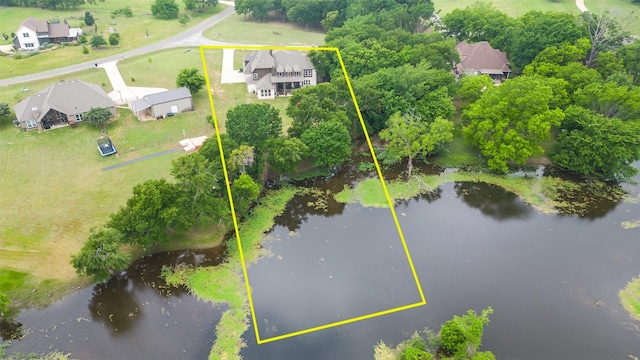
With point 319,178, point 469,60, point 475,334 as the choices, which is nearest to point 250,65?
point 319,178

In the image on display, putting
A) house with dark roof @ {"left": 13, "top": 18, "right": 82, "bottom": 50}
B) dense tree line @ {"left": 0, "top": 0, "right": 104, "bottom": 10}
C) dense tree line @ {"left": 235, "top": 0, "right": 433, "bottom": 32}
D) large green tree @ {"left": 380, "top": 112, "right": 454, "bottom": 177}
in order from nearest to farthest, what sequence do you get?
large green tree @ {"left": 380, "top": 112, "right": 454, "bottom": 177} < house with dark roof @ {"left": 13, "top": 18, "right": 82, "bottom": 50} < dense tree line @ {"left": 235, "top": 0, "right": 433, "bottom": 32} < dense tree line @ {"left": 0, "top": 0, "right": 104, "bottom": 10}

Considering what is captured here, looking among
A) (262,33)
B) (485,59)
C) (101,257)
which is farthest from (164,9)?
(101,257)

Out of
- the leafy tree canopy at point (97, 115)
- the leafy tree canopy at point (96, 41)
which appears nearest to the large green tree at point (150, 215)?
the leafy tree canopy at point (97, 115)

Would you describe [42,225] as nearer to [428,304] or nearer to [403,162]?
[428,304]

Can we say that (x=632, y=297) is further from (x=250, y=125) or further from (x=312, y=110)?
(x=250, y=125)

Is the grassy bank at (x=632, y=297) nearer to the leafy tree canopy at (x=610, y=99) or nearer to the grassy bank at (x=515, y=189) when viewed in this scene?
the grassy bank at (x=515, y=189)

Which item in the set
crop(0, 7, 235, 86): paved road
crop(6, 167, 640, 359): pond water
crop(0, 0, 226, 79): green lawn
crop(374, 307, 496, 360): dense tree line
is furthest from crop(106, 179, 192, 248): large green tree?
crop(0, 0, 226, 79): green lawn

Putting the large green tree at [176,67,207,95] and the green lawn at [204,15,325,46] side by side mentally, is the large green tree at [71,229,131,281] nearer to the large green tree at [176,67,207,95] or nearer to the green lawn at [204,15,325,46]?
the large green tree at [176,67,207,95]
